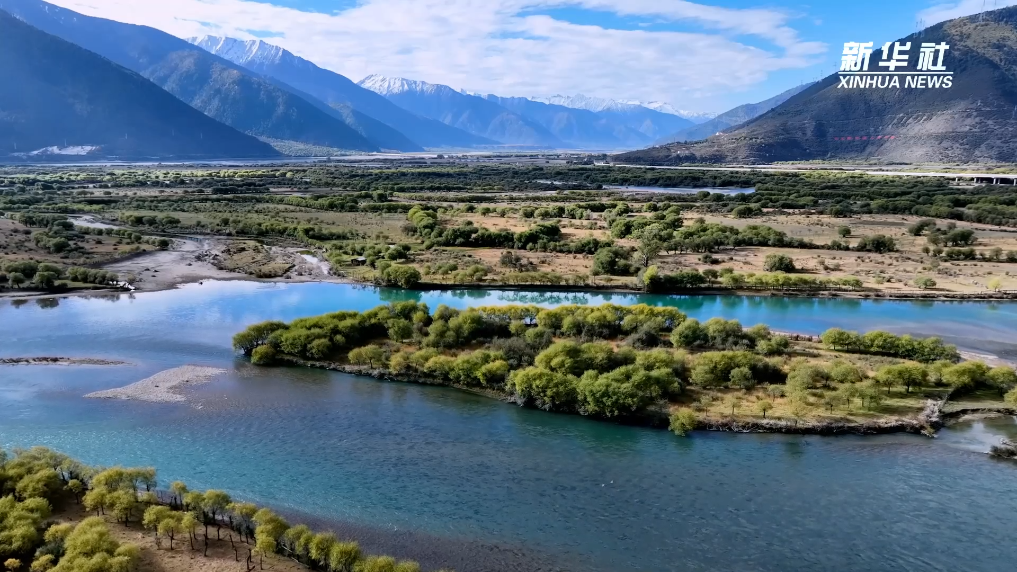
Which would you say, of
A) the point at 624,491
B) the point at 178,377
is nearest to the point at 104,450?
the point at 178,377

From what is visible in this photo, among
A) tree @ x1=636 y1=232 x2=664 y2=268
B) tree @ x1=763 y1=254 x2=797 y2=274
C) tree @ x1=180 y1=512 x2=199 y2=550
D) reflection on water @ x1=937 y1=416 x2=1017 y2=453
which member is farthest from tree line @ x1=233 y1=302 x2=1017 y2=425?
tree @ x1=763 y1=254 x2=797 y2=274

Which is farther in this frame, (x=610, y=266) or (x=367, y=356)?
(x=610, y=266)

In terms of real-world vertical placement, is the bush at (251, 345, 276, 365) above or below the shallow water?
below

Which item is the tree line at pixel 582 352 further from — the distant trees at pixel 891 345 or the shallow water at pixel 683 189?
the shallow water at pixel 683 189

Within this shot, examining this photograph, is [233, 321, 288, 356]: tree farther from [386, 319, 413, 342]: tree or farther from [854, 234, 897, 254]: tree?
[854, 234, 897, 254]: tree

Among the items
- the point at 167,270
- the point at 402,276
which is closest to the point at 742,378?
the point at 402,276

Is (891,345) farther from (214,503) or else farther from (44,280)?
(44,280)
